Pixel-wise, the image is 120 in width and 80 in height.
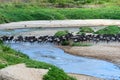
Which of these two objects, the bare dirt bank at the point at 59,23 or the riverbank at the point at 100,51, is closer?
the riverbank at the point at 100,51

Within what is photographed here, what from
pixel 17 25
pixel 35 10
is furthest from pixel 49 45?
pixel 35 10

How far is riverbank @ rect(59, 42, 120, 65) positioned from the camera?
35.1 metres

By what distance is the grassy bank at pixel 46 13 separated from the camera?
2704 inches

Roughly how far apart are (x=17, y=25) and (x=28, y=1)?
66.3 ft

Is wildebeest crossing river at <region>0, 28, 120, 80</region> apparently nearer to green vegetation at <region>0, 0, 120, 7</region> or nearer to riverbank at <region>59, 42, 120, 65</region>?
riverbank at <region>59, 42, 120, 65</region>

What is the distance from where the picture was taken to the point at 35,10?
240 feet

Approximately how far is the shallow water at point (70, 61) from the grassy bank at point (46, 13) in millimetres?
24000

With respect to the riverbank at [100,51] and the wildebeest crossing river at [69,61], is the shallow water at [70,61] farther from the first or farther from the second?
the riverbank at [100,51]

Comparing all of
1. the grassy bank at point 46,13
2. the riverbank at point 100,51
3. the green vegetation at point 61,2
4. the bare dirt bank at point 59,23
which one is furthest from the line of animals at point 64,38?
the green vegetation at point 61,2

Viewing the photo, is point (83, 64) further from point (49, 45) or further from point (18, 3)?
point (18, 3)

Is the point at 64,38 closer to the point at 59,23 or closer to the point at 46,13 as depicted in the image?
the point at 59,23

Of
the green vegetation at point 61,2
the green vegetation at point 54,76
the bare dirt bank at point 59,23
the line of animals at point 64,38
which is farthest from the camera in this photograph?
the green vegetation at point 61,2

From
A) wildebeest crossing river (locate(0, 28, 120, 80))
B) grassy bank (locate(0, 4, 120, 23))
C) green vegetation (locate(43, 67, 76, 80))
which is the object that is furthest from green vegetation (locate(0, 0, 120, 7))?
green vegetation (locate(43, 67, 76, 80))

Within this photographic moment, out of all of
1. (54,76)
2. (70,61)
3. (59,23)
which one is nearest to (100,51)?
(70,61)
